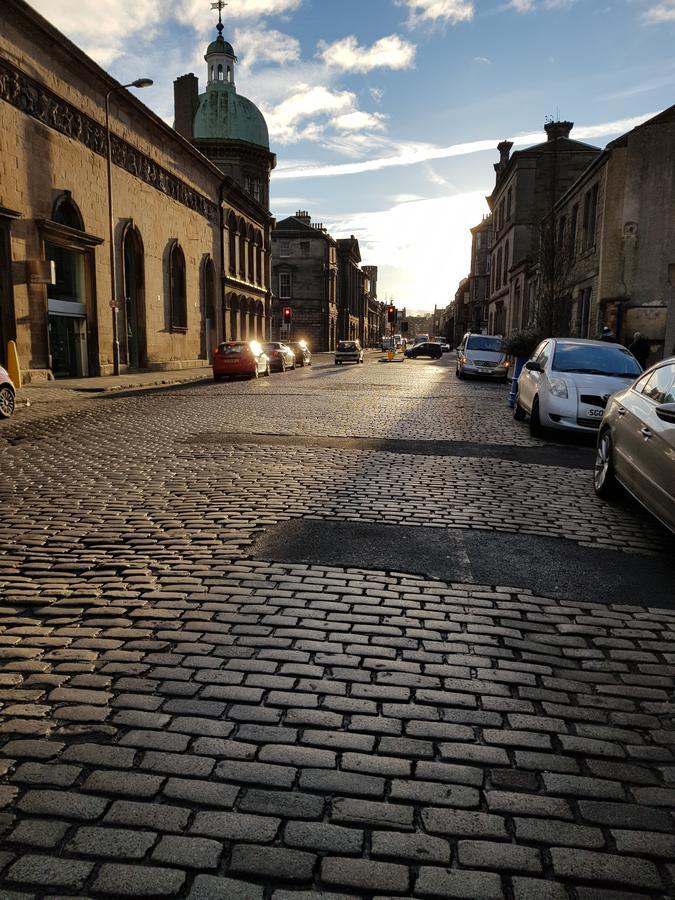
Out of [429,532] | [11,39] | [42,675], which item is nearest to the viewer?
[42,675]

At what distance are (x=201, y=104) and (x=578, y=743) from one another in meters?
55.5

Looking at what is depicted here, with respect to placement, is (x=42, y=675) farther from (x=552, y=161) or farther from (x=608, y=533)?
(x=552, y=161)

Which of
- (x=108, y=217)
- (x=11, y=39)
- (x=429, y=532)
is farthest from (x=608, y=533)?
(x=108, y=217)

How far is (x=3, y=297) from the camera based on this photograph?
62.7 feet

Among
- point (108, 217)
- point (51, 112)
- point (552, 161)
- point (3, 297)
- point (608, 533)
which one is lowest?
point (608, 533)

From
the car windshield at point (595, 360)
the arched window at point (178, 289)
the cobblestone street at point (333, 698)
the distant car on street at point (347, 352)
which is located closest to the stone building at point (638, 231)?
the car windshield at point (595, 360)

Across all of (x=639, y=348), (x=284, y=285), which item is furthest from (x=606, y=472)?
(x=284, y=285)

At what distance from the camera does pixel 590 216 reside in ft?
87.3

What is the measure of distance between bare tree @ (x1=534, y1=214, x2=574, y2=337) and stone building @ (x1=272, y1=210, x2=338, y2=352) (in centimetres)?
4534

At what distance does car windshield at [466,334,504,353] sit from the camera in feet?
85.8

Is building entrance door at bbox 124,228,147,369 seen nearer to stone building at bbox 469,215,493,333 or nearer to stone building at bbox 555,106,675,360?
stone building at bbox 555,106,675,360

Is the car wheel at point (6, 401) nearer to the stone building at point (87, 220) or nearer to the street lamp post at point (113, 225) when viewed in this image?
the stone building at point (87, 220)

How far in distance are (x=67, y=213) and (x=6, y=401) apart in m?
12.7

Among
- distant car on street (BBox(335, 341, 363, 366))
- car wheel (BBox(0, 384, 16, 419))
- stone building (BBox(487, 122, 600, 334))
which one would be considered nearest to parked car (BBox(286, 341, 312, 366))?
distant car on street (BBox(335, 341, 363, 366))
